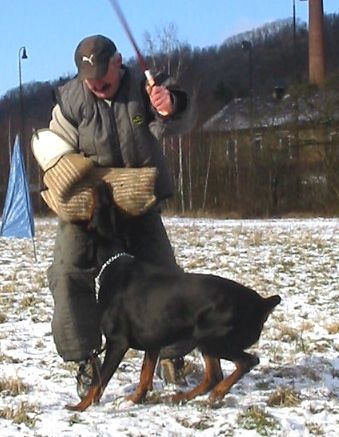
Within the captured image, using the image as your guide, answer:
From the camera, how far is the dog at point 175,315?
14.0 feet

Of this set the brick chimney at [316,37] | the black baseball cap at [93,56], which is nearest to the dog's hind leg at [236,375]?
the black baseball cap at [93,56]

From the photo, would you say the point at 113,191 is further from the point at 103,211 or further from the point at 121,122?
the point at 121,122

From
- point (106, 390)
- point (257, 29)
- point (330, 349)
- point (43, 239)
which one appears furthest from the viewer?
point (257, 29)

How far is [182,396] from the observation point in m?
4.51

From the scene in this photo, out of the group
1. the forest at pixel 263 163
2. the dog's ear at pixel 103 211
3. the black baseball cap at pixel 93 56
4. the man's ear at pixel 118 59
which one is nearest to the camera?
the black baseball cap at pixel 93 56

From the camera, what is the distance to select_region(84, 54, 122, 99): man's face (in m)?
4.21

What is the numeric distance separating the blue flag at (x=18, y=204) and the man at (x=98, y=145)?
9.31m

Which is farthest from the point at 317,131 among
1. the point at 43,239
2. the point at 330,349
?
the point at 330,349

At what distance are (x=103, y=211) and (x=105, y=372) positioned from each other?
866 mm

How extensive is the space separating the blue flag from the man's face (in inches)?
381

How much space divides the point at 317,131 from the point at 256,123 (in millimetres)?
3297

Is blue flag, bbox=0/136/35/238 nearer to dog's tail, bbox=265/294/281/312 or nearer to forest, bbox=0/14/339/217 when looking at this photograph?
dog's tail, bbox=265/294/281/312

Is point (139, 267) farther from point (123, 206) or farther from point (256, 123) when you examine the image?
point (256, 123)

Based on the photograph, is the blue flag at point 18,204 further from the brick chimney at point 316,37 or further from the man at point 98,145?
the brick chimney at point 316,37
